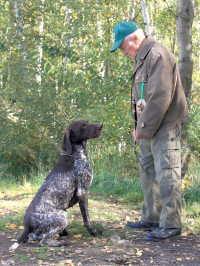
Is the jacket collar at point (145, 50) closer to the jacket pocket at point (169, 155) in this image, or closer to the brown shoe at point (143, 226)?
the jacket pocket at point (169, 155)

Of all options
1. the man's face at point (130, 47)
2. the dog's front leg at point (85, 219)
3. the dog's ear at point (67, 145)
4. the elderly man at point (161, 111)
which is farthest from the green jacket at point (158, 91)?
the dog's front leg at point (85, 219)

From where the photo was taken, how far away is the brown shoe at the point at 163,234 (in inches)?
153

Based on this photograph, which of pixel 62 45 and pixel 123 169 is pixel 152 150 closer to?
pixel 123 169

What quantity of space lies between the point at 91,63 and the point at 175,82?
3.60m

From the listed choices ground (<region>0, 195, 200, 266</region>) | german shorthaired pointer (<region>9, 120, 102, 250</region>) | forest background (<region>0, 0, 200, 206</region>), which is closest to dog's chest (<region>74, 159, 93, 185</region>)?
german shorthaired pointer (<region>9, 120, 102, 250</region>)

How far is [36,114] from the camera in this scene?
26.2 feet

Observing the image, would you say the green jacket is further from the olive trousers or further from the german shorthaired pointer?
the german shorthaired pointer

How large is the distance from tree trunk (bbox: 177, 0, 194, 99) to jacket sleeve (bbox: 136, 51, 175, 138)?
2433 mm

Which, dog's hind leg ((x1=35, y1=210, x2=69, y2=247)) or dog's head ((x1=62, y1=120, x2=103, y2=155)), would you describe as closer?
dog's hind leg ((x1=35, y1=210, x2=69, y2=247))

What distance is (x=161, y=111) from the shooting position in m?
3.75

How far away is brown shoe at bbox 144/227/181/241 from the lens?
12.8 feet

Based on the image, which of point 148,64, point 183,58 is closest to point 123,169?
point 183,58

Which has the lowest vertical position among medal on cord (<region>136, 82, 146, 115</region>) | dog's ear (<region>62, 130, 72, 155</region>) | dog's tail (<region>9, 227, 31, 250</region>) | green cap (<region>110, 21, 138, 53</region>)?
dog's tail (<region>9, 227, 31, 250</region>)

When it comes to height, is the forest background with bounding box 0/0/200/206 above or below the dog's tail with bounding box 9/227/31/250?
above
